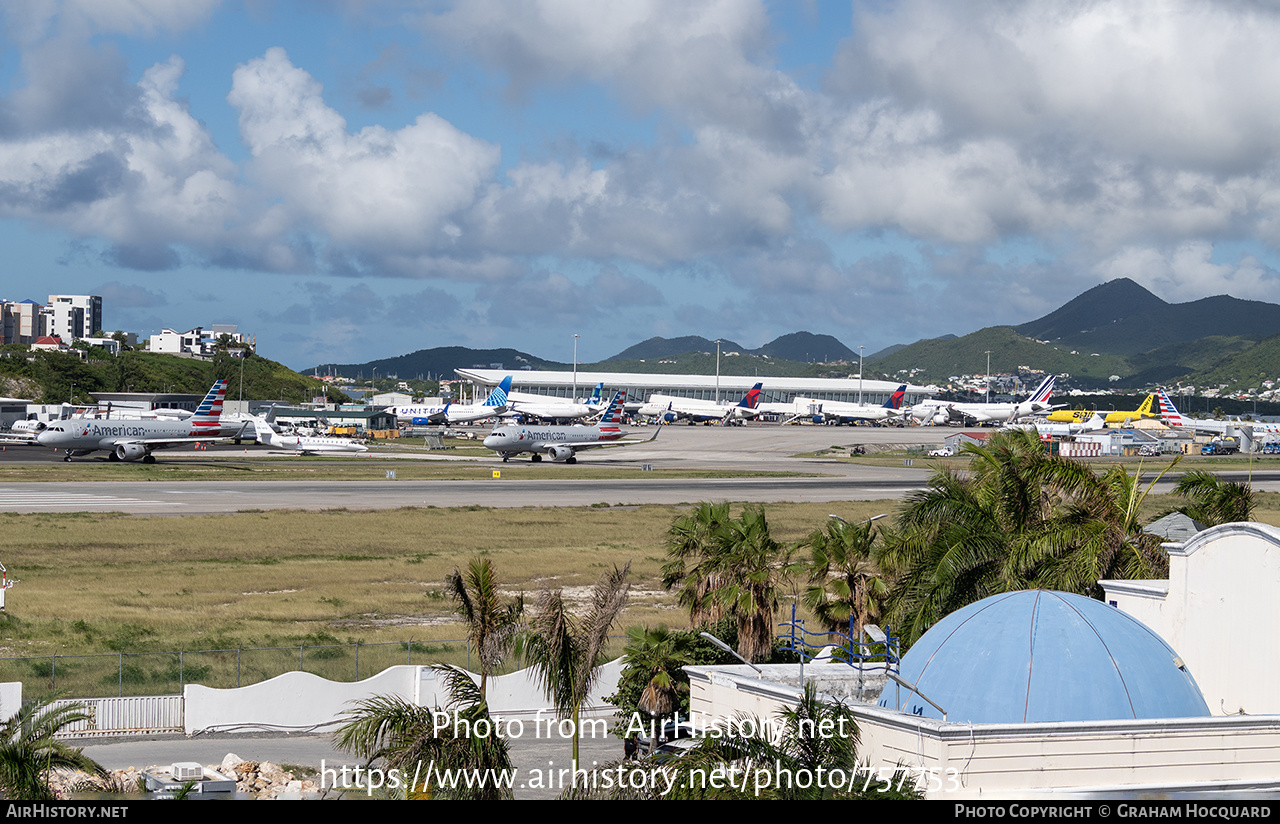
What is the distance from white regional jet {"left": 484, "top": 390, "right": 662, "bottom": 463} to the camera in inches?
4729

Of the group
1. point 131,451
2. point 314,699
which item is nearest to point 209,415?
point 131,451

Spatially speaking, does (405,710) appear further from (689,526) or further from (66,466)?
(66,466)

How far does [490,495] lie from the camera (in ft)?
283

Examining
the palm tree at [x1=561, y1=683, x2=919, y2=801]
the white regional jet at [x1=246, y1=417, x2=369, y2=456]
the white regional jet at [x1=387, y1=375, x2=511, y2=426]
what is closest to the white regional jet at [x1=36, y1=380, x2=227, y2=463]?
the white regional jet at [x1=246, y1=417, x2=369, y2=456]

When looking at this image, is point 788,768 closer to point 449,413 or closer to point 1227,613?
point 1227,613

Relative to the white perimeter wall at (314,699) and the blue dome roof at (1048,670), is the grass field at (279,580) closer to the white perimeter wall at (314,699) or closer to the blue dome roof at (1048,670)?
the white perimeter wall at (314,699)

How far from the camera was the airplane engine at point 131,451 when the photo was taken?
4222 inches

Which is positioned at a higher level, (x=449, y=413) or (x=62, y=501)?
(x=449, y=413)

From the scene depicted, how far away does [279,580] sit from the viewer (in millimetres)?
49656

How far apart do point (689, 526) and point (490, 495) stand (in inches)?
2232

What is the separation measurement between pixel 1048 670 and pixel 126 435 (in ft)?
343

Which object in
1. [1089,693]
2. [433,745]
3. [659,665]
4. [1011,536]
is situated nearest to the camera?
[433,745]

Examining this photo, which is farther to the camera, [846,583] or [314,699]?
[314,699]

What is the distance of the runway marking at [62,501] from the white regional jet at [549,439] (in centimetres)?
4688
